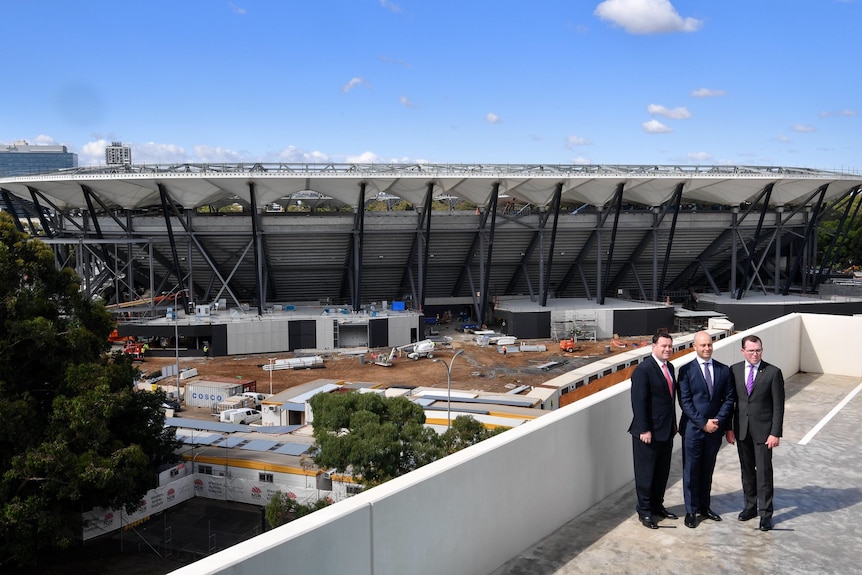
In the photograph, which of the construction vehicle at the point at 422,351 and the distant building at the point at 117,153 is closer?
the construction vehicle at the point at 422,351

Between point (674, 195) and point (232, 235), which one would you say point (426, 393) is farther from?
point (674, 195)

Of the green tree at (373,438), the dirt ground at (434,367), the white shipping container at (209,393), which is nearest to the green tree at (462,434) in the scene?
the green tree at (373,438)

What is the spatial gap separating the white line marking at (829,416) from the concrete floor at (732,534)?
48 centimetres

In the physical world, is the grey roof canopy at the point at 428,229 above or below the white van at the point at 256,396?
above

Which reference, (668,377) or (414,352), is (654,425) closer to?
(668,377)

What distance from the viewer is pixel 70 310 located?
23422 millimetres

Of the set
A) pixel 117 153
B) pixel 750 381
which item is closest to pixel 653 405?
pixel 750 381

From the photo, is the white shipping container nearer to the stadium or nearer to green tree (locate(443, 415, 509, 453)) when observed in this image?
the stadium

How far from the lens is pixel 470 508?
221 inches

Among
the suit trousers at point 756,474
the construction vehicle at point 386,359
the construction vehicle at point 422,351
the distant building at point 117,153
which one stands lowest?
the construction vehicle at point 386,359

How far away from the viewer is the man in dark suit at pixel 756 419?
6.91 meters

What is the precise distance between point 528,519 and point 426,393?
89.3 ft

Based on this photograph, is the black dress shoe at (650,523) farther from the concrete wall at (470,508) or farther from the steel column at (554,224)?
the steel column at (554,224)

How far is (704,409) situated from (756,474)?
829 millimetres
